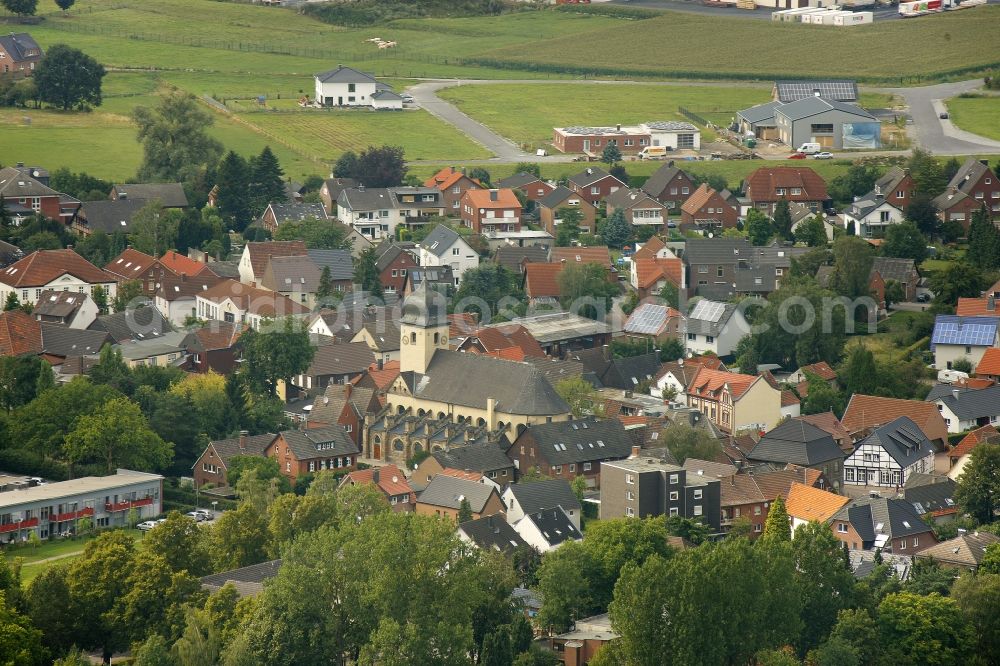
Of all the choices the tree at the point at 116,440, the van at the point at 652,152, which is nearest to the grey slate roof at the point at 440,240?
the van at the point at 652,152

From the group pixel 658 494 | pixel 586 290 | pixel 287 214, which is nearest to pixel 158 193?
pixel 287 214

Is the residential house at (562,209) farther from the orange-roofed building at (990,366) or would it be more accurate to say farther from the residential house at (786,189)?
the orange-roofed building at (990,366)

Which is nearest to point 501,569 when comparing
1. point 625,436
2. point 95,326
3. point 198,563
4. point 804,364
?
point 198,563

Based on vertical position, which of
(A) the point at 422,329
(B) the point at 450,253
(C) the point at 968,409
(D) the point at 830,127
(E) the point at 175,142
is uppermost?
(A) the point at 422,329

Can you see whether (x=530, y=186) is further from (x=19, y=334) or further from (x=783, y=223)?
(x=19, y=334)

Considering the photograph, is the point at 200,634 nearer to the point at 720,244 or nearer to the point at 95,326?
the point at 95,326

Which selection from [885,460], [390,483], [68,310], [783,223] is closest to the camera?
[390,483]
